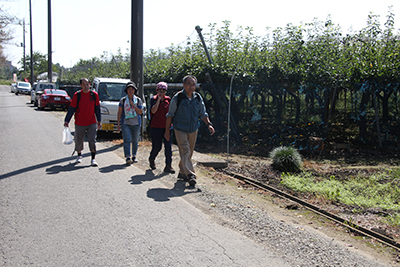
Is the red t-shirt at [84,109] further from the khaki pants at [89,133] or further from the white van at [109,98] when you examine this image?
the white van at [109,98]

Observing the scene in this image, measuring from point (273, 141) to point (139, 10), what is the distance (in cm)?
602

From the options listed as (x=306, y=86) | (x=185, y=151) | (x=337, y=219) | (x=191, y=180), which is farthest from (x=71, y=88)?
(x=337, y=219)

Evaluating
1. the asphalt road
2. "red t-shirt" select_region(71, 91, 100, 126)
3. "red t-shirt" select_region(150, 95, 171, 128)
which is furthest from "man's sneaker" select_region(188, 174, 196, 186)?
"red t-shirt" select_region(71, 91, 100, 126)

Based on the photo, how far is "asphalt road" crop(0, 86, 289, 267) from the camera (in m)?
3.87

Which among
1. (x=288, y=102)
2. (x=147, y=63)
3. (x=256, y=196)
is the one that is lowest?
(x=256, y=196)

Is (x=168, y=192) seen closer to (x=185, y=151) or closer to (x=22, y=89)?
(x=185, y=151)

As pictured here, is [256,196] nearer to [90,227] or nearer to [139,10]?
[90,227]

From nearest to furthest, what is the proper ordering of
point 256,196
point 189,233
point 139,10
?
point 189,233
point 256,196
point 139,10

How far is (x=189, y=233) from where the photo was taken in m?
4.59

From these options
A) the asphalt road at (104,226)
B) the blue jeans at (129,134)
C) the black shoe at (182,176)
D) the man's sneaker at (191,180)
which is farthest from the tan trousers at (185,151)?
the blue jeans at (129,134)

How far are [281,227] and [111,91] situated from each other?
1096 centimetres

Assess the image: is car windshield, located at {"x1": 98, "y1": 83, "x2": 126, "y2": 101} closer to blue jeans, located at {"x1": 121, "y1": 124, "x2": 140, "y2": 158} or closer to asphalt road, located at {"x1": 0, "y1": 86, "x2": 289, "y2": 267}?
blue jeans, located at {"x1": 121, "y1": 124, "x2": 140, "y2": 158}

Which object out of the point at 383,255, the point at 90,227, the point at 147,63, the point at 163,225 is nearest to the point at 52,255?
the point at 90,227

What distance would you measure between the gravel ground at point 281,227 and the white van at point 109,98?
6239 millimetres
